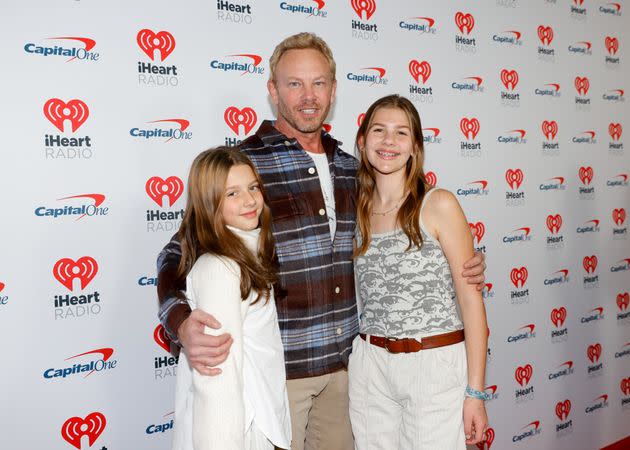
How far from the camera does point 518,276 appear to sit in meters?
3.54

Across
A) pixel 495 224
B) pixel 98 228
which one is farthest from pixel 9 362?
pixel 495 224

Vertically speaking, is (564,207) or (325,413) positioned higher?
(564,207)

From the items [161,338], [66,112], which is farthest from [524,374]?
[66,112]

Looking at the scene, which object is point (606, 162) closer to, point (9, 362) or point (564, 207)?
point (564, 207)

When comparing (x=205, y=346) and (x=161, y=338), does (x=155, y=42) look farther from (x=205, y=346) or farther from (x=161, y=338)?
(x=205, y=346)

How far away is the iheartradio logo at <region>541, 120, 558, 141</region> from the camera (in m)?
3.66

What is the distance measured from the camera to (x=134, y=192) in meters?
2.29

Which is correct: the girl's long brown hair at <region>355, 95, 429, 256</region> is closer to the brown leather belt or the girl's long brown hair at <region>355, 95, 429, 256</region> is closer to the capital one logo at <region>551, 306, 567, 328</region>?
the brown leather belt

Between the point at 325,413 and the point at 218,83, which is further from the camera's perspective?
the point at 218,83

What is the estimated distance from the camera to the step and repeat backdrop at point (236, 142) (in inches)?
82.7

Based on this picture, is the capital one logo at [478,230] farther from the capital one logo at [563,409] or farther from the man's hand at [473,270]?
the man's hand at [473,270]

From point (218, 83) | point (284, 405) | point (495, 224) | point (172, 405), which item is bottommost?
point (172, 405)

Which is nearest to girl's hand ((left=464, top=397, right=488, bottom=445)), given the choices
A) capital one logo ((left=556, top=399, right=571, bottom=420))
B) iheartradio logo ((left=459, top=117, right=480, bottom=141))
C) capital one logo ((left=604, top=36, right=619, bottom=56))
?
iheartradio logo ((left=459, top=117, right=480, bottom=141))

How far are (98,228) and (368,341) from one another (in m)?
1.18
